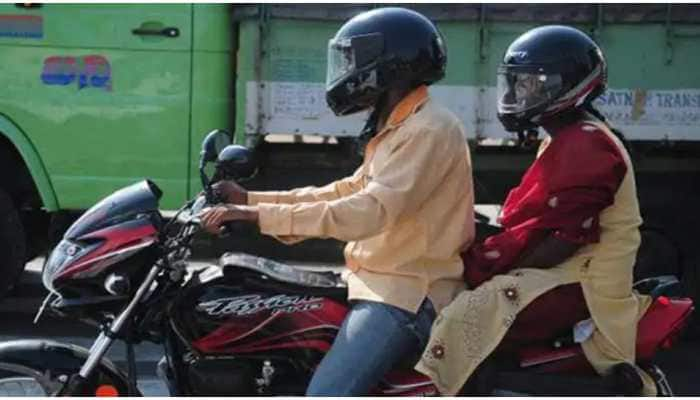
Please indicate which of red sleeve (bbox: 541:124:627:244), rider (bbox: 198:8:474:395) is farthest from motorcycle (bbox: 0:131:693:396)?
red sleeve (bbox: 541:124:627:244)

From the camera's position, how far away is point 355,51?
11.3ft

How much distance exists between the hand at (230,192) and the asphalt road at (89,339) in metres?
2.03

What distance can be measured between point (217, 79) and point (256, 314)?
363 centimetres

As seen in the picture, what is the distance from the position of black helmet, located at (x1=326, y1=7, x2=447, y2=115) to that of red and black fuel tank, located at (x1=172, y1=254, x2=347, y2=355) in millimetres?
553

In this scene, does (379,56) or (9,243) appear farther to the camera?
(9,243)

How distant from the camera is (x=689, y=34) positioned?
22.4 feet

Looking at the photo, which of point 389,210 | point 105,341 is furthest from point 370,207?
point 105,341

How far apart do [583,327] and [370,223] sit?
68 cm

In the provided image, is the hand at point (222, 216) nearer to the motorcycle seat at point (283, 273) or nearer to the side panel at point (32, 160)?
the motorcycle seat at point (283, 273)

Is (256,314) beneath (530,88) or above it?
beneath

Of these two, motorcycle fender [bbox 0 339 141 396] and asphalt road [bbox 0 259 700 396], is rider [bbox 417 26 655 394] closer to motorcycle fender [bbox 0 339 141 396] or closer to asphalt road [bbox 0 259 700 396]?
motorcycle fender [bbox 0 339 141 396]

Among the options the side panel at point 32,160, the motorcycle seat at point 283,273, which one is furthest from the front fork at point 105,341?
the side panel at point 32,160

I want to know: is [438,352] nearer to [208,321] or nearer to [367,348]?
[367,348]

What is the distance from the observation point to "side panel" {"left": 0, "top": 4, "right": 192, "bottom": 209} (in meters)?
6.77
